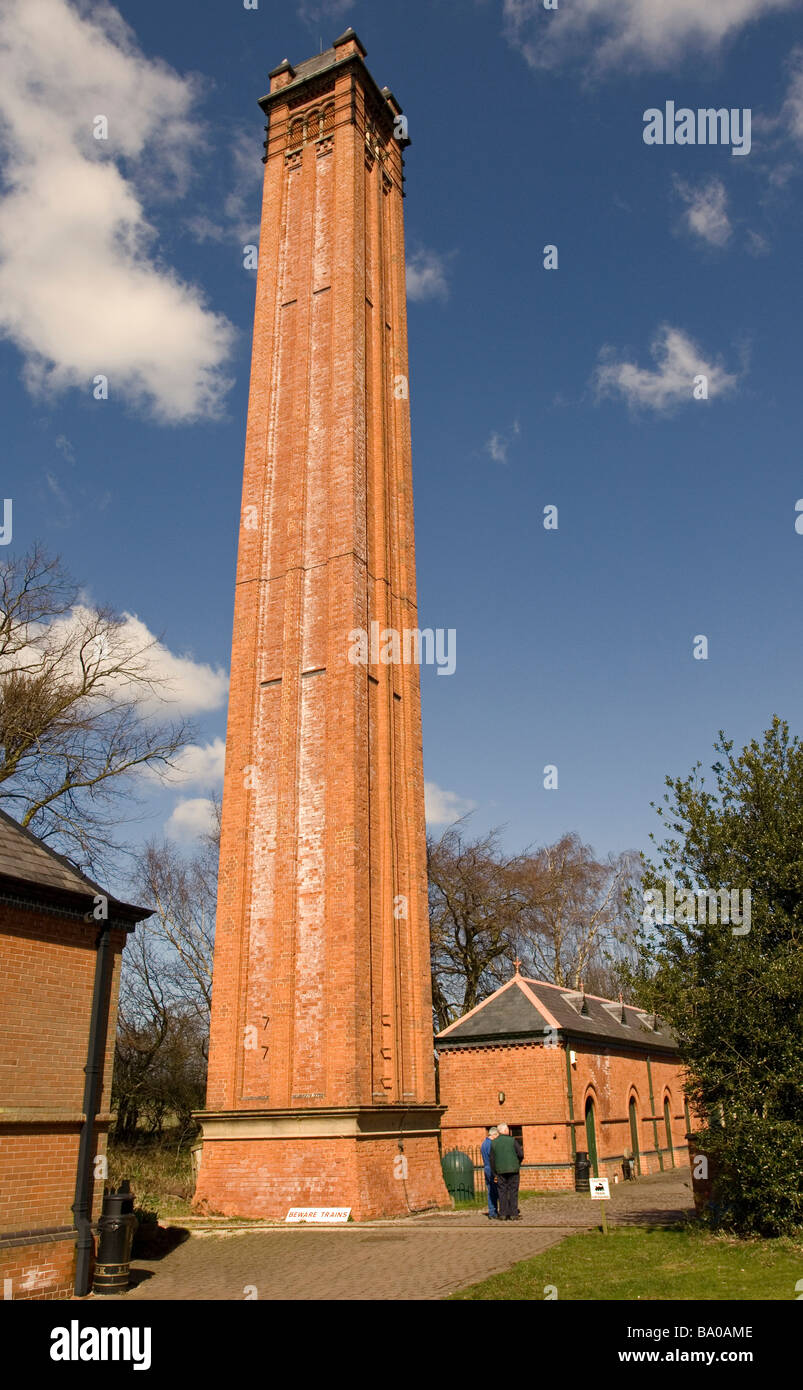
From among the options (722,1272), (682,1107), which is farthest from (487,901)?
(722,1272)

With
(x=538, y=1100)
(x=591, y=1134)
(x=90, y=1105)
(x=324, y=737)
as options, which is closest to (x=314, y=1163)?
(x=90, y=1105)

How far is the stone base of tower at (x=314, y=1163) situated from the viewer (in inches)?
640

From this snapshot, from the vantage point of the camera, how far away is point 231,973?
18.9m

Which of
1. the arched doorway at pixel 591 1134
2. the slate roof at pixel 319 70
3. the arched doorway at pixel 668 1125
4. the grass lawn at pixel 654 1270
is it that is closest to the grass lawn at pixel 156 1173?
the grass lawn at pixel 654 1270

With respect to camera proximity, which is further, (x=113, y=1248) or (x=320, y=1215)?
(x=320, y=1215)

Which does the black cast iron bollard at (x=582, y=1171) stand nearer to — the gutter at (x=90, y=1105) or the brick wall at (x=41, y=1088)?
the brick wall at (x=41, y=1088)

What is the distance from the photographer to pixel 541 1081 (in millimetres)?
24906

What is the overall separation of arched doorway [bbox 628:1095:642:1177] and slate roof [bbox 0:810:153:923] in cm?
2290

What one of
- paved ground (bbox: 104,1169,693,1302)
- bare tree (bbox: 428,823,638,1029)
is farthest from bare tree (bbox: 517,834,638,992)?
paved ground (bbox: 104,1169,693,1302)

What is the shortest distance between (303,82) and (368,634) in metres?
16.4

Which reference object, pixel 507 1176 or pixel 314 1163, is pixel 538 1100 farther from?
pixel 314 1163

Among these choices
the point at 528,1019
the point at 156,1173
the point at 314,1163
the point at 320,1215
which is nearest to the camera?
the point at 320,1215

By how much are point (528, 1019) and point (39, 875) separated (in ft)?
57.0

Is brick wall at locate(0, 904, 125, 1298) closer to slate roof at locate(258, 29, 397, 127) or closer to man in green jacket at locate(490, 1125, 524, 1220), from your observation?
man in green jacket at locate(490, 1125, 524, 1220)
